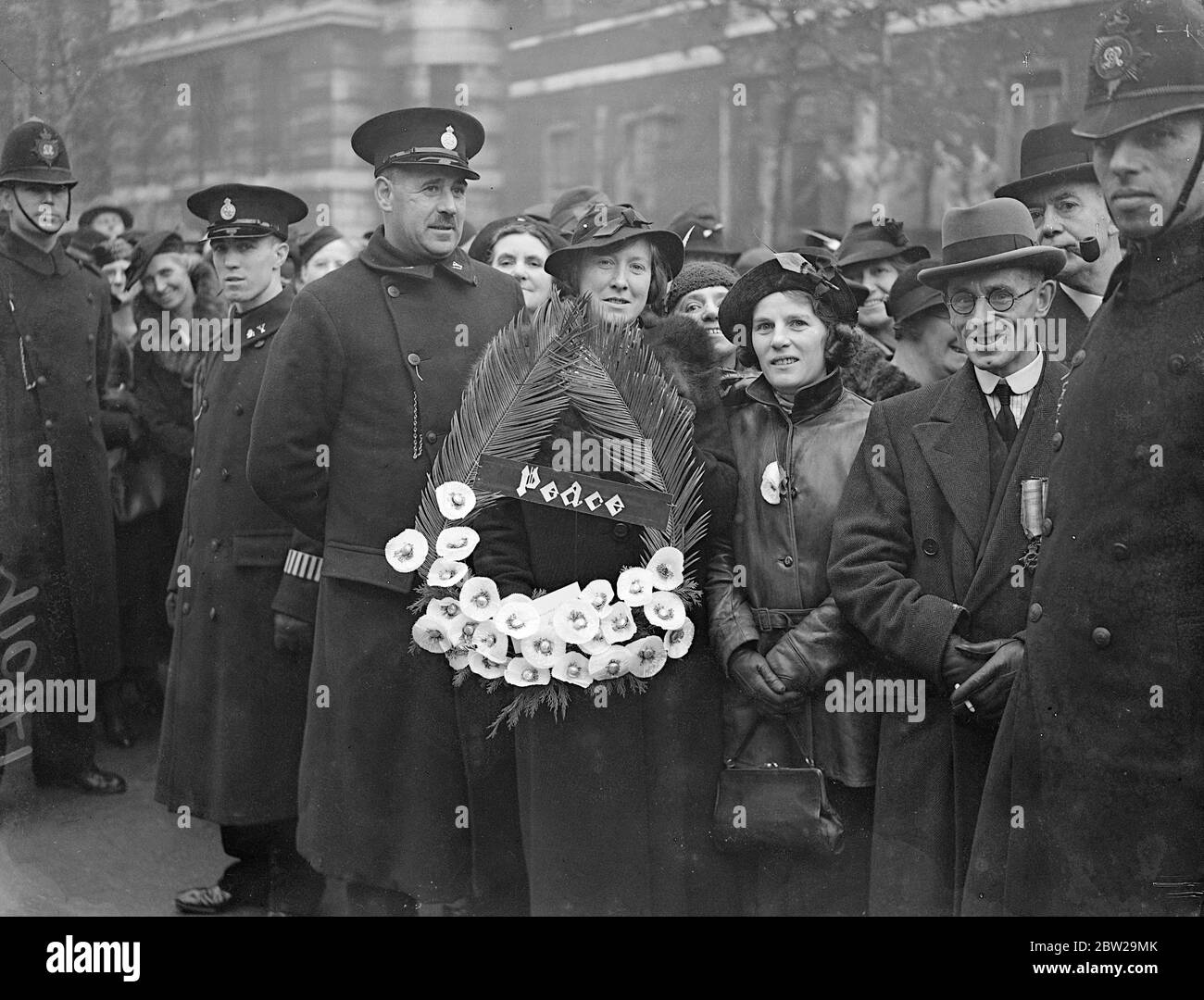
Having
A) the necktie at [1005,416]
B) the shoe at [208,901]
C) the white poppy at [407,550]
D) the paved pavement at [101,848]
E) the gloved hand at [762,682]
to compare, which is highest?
the necktie at [1005,416]

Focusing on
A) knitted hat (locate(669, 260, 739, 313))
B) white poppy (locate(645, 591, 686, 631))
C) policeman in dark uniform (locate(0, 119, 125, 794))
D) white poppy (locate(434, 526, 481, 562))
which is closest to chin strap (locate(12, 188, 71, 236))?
policeman in dark uniform (locate(0, 119, 125, 794))

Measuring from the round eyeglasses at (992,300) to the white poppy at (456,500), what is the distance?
58.7 inches

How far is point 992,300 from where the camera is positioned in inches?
159

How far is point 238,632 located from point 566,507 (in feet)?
4.84

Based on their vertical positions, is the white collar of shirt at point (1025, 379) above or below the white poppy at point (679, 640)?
above

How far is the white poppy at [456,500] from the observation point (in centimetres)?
416

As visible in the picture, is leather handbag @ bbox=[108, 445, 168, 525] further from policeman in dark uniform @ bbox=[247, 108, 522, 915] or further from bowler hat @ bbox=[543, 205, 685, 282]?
bowler hat @ bbox=[543, 205, 685, 282]

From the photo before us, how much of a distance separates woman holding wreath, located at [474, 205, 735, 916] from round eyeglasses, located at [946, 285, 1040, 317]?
2.39 feet

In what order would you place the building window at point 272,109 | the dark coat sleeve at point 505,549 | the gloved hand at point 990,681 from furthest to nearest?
the building window at point 272,109
the dark coat sleeve at point 505,549
the gloved hand at point 990,681

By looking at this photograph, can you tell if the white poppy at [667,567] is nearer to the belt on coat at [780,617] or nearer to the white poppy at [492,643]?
the belt on coat at [780,617]

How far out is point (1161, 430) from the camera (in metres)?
3.46

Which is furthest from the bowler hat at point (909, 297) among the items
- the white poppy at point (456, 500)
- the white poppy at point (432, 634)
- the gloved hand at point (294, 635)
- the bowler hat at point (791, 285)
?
the gloved hand at point (294, 635)
